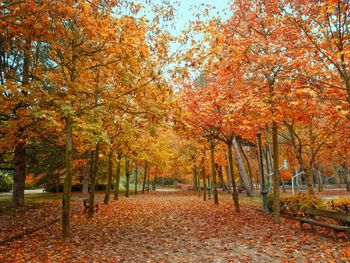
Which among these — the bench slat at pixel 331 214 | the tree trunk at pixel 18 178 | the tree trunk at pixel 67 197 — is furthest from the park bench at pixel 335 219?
the tree trunk at pixel 18 178

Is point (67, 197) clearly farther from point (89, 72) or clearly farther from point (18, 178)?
point (18, 178)

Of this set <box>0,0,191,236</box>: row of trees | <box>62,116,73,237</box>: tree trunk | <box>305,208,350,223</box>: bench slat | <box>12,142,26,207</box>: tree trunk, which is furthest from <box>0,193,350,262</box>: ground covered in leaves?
<box>12,142,26,207</box>: tree trunk

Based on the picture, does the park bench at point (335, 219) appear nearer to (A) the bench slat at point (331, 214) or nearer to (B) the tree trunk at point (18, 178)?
(A) the bench slat at point (331, 214)

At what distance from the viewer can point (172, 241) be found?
8.86 m

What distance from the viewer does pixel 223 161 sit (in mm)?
26516

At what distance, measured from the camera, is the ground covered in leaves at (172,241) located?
22.9 ft

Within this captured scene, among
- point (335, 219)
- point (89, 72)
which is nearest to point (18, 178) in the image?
point (89, 72)

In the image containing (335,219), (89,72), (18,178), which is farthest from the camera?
(18,178)

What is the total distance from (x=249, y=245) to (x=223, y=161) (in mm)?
18667

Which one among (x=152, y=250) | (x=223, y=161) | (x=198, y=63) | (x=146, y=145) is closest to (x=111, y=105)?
(x=198, y=63)

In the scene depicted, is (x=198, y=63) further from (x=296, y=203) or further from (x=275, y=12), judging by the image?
(x=296, y=203)

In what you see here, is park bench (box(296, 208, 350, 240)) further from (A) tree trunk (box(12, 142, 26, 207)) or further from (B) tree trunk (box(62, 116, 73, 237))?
(A) tree trunk (box(12, 142, 26, 207))

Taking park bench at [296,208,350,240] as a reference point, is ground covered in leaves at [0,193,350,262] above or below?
below

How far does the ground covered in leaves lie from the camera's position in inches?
275
